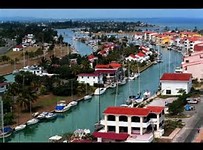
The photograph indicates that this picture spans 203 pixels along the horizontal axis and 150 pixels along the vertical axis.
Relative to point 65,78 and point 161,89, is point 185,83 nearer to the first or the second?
point 161,89

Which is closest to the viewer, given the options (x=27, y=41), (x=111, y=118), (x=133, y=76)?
(x=111, y=118)

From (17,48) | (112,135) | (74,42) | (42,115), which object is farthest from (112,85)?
(74,42)

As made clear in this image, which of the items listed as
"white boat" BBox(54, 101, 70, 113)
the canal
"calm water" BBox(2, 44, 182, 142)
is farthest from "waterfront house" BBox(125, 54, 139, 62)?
"white boat" BBox(54, 101, 70, 113)

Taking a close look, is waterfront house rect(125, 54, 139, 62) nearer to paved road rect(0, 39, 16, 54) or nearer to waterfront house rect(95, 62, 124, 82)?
waterfront house rect(95, 62, 124, 82)

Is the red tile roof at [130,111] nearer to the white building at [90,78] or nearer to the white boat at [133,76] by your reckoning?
the white building at [90,78]

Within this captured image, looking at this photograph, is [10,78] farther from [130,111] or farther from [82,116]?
[130,111]

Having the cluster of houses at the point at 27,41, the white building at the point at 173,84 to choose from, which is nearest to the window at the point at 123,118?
the white building at the point at 173,84
